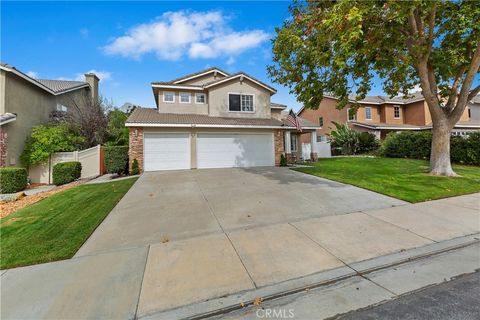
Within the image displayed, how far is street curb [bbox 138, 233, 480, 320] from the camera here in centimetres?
252

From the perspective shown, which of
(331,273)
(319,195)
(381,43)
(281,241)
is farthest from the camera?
(381,43)

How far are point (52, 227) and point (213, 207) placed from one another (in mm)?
3813

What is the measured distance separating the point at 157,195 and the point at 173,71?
1331 centimetres

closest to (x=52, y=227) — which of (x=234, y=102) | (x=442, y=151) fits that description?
(x=234, y=102)

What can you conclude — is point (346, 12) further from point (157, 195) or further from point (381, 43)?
point (157, 195)

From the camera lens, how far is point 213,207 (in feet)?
20.6

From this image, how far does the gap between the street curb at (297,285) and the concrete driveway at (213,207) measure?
1.95m

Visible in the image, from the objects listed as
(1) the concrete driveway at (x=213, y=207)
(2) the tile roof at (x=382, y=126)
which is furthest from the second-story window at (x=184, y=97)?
(2) the tile roof at (x=382, y=126)

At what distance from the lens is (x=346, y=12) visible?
6.41 m

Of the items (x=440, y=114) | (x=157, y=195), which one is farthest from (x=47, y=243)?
(x=440, y=114)

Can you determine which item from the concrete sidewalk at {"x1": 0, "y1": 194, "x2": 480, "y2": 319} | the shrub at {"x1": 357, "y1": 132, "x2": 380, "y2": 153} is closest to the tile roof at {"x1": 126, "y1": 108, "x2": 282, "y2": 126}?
the concrete sidewalk at {"x1": 0, "y1": 194, "x2": 480, "y2": 319}

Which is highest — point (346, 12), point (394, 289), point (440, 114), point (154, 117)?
point (346, 12)

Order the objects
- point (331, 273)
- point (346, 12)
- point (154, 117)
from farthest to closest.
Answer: point (154, 117)
point (346, 12)
point (331, 273)

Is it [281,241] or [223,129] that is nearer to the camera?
[281,241]
